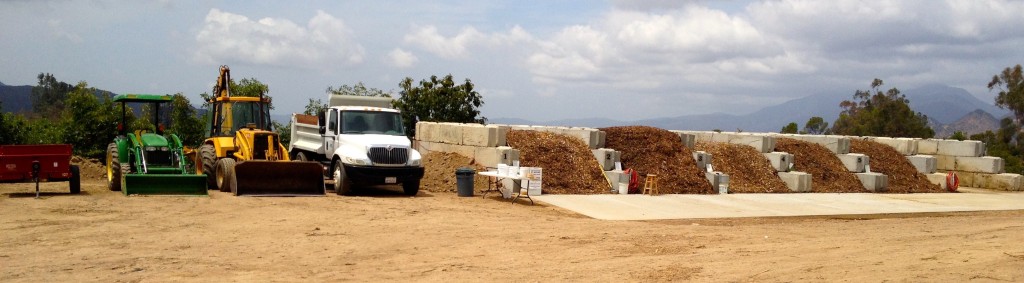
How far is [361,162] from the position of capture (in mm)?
19141

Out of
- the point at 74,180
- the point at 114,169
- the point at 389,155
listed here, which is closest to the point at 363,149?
the point at 389,155

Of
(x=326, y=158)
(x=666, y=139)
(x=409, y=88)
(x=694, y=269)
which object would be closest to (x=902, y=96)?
(x=409, y=88)

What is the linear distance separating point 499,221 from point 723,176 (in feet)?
31.8

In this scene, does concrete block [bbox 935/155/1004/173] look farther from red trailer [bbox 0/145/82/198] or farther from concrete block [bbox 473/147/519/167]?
red trailer [bbox 0/145/82/198]

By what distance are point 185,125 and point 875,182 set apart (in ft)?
78.2

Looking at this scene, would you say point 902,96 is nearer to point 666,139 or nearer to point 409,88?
point 409,88

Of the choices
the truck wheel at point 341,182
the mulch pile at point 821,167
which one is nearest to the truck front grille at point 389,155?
the truck wheel at point 341,182

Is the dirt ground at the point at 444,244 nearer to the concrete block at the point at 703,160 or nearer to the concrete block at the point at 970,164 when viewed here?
the concrete block at the point at 703,160

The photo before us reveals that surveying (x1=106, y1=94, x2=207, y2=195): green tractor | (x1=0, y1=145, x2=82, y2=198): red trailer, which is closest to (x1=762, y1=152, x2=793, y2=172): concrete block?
(x1=106, y1=94, x2=207, y2=195): green tractor

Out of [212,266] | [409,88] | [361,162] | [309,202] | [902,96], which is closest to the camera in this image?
[212,266]

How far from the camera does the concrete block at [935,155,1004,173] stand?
29016mm

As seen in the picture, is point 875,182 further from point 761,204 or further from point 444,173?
point 444,173

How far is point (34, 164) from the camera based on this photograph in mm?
17250

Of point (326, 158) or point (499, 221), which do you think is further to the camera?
point (326, 158)
